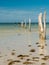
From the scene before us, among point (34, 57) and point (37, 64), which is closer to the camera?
point (37, 64)

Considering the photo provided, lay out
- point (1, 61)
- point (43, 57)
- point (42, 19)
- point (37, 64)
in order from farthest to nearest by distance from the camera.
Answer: point (42, 19)
point (43, 57)
point (1, 61)
point (37, 64)

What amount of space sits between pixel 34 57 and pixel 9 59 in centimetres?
148

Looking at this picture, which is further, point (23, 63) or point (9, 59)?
point (9, 59)

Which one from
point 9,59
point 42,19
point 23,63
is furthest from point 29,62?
point 42,19

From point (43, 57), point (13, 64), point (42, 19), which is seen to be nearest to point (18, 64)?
point (13, 64)

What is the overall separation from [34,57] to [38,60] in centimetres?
98

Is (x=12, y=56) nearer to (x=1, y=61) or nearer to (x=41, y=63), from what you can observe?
(x=1, y=61)

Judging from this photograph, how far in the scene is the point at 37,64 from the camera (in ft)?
41.9

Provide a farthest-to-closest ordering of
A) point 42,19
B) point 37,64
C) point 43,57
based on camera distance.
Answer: point 42,19 → point 43,57 → point 37,64

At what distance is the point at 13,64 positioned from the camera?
42.1ft

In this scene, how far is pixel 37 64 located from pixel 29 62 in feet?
1.90

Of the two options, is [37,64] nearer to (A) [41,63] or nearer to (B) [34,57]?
(A) [41,63]

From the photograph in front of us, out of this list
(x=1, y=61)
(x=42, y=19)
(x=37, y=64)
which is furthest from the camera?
(x=42, y=19)

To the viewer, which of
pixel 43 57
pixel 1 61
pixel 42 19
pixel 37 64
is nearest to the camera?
pixel 37 64
